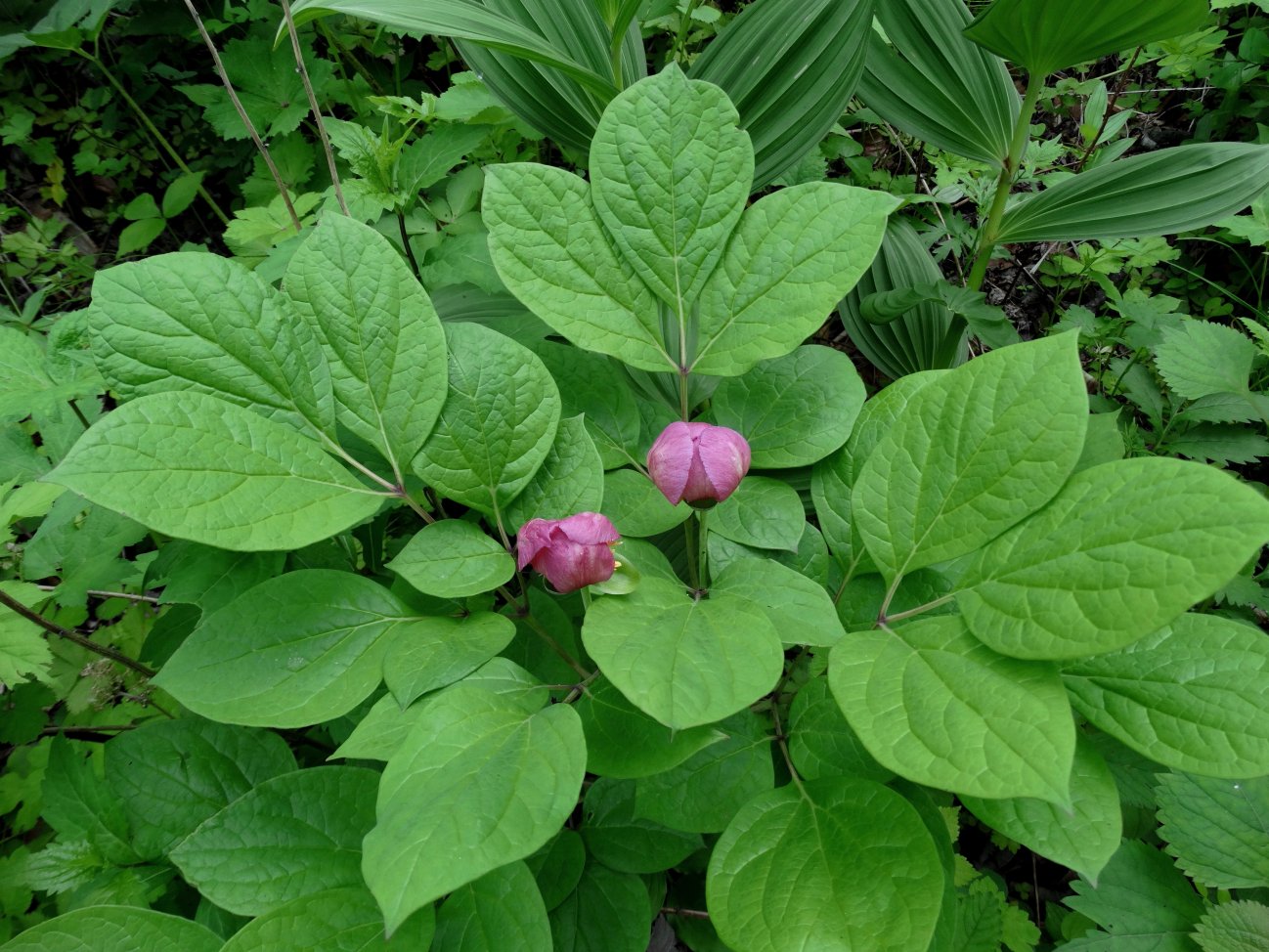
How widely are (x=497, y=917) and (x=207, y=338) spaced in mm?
579

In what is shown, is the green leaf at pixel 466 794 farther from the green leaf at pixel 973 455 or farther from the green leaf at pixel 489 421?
the green leaf at pixel 973 455

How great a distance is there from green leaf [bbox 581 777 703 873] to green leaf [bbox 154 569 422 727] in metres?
0.31

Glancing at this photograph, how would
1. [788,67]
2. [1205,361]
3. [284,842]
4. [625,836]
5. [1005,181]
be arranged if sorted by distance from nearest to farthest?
1. [284,842]
2. [625,836]
3. [788,67]
4. [1005,181]
5. [1205,361]

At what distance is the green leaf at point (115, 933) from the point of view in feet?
2.16

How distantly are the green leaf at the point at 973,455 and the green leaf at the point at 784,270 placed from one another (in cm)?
14

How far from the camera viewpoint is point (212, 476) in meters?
0.62

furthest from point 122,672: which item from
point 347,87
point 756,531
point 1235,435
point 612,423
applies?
point 1235,435

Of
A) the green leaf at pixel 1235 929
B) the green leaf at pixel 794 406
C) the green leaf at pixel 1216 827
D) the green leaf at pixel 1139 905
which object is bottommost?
the green leaf at pixel 1139 905

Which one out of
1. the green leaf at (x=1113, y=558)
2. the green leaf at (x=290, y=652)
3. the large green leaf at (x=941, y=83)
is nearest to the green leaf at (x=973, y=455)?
the green leaf at (x=1113, y=558)

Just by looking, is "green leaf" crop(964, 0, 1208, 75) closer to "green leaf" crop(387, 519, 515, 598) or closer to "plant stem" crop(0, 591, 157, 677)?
"green leaf" crop(387, 519, 515, 598)

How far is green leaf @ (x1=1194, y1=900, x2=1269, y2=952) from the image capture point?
860 mm

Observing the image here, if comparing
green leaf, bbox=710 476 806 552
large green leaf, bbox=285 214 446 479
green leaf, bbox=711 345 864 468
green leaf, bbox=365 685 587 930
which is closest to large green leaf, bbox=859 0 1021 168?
green leaf, bbox=711 345 864 468

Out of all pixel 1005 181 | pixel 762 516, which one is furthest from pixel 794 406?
pixel 1005 181

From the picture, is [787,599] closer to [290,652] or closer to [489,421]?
[489,421]
